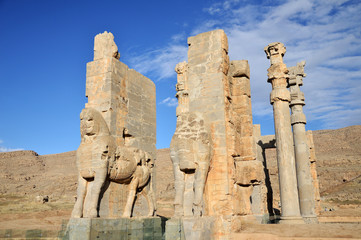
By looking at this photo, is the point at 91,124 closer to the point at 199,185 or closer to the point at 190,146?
the point at 190,146

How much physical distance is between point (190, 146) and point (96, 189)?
9.09 feet

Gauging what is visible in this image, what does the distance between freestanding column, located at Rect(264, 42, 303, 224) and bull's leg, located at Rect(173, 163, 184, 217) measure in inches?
149

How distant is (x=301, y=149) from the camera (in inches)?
467

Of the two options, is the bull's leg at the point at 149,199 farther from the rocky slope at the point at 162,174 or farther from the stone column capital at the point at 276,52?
the rocky slope at the point at 162,174

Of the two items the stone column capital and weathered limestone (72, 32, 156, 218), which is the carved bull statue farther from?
the stone column capital

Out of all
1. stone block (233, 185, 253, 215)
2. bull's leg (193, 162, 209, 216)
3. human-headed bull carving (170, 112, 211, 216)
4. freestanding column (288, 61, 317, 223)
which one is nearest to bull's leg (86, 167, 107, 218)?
human-headed bull carving (170, 112, 211, 216)

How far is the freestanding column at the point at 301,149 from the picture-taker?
11.2 meters

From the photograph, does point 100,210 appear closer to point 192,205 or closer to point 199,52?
point 192,205

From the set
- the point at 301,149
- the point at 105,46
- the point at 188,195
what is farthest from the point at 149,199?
the point at 301,149

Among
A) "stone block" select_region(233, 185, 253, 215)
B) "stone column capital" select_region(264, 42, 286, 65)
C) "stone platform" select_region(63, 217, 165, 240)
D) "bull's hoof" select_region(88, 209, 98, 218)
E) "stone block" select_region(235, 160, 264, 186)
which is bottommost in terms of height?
"stone platform" select_region(63, 217, 165, 240)

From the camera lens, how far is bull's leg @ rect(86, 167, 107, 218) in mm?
7459

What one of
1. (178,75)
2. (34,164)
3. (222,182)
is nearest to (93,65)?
(178,75)

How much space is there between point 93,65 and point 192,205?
5.05 meters

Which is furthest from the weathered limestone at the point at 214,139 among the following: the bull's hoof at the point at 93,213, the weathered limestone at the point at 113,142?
the bull's hoof at the point at 93,213
